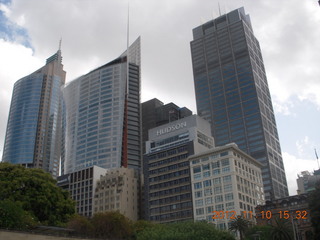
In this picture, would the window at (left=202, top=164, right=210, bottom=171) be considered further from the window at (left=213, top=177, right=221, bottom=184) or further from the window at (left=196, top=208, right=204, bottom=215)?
the window at (left=196, top=208, right=204, bottom=215)

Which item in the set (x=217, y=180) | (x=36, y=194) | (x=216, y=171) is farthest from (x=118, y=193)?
(x=36, y=194)

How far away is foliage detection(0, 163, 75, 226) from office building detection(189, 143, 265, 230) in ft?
184

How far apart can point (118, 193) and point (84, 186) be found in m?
20.5

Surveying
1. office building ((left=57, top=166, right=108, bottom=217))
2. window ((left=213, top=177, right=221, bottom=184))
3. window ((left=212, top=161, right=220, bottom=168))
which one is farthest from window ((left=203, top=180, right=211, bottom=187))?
office building ((left=57, top=166, right=108, bottom=217))

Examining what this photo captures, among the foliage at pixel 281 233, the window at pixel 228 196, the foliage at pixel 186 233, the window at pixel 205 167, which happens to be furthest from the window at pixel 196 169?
the foliage at pixel 186 233

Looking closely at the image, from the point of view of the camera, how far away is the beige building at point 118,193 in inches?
5989

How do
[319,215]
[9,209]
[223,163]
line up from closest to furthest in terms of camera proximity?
[9,209]
[319,215]
[223,163]

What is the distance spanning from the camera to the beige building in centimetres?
15212

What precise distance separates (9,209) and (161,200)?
3553 inches

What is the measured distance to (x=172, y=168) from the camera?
14212cm

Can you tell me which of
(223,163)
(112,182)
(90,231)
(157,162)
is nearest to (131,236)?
(90,231)

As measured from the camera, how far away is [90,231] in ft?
237

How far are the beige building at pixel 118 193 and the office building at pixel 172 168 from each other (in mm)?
12298

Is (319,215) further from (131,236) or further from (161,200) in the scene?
(161,200)
